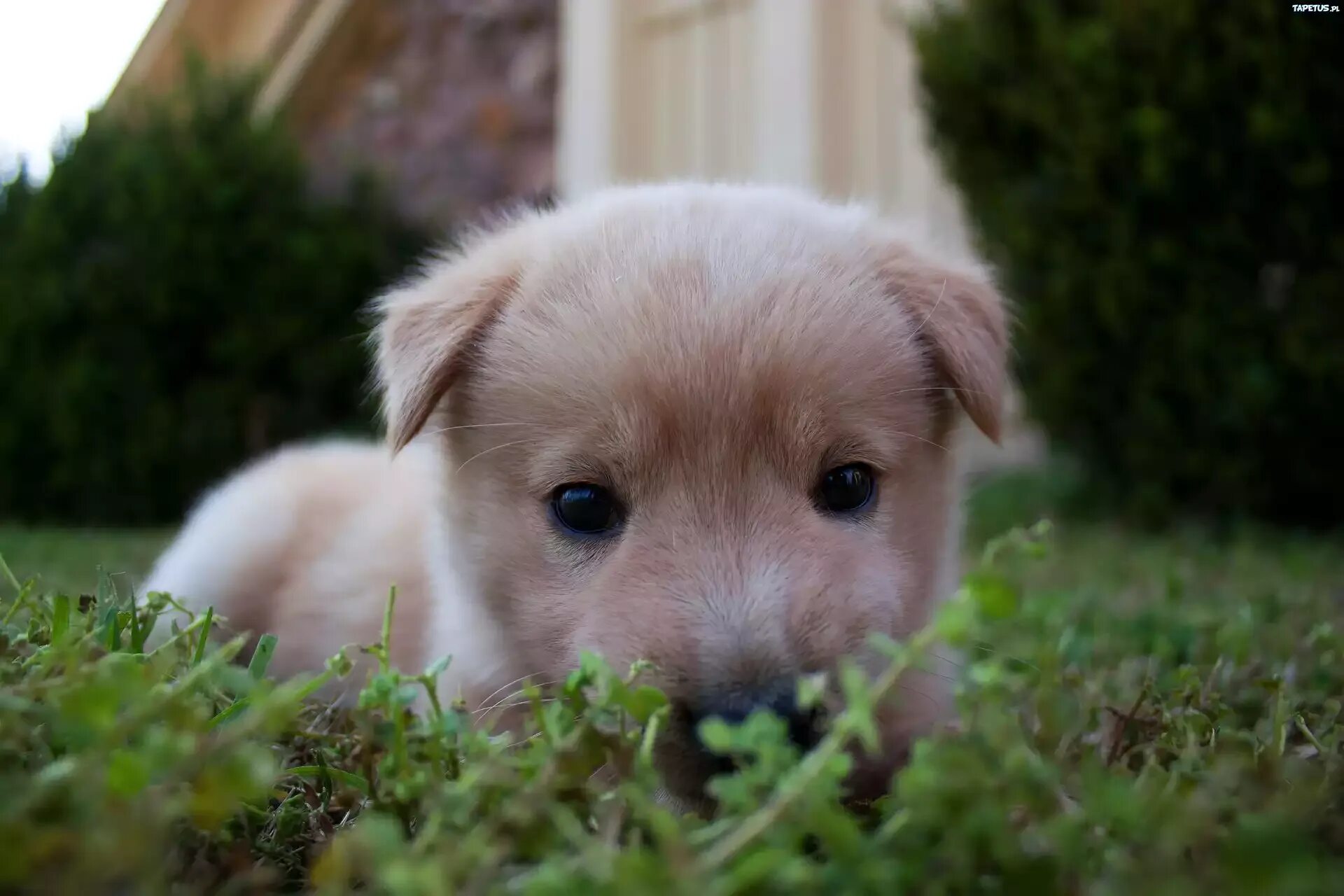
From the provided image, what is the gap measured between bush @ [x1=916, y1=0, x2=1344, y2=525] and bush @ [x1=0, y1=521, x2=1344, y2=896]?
4.03m

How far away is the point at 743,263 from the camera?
2213mm

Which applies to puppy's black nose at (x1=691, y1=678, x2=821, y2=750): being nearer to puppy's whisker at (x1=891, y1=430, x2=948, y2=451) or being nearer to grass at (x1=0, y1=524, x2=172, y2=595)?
puppy's whisker at (x1=891, y1=430, x2=948, y2=451)

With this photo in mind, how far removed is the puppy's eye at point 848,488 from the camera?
6.98ft

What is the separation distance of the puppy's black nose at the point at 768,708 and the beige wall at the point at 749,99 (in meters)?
7.18

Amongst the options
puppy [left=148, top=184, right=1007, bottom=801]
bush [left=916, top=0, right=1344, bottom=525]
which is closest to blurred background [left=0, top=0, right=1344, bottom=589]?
bush [left=916, top=0, right=1344, bottom=525]

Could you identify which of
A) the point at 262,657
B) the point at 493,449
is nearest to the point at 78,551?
the point at 493,449

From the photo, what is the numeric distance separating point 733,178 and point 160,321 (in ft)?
18.2

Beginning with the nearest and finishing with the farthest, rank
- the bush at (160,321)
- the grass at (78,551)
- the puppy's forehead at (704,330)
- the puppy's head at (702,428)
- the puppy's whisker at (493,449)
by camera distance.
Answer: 1. the puppy's head at (702,428)
2. the puppy's forehead at (704,330)
3. the puppy's whisker at (493,449)
4. the grass at (78,551)
5. the bush at (160,321)

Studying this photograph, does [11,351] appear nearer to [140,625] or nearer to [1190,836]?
[140,625]

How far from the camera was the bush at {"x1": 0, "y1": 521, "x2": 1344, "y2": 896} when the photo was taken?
3.00ft

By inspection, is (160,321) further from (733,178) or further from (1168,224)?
(1168,224)

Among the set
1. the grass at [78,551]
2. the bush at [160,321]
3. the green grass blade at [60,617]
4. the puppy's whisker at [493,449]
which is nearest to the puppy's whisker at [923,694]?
the puppy's whisker at [493,449]

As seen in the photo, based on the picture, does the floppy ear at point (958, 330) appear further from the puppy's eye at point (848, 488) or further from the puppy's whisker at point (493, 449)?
the puppy's whisker at point (493, 449)

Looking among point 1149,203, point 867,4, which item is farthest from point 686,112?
point 1149,203
